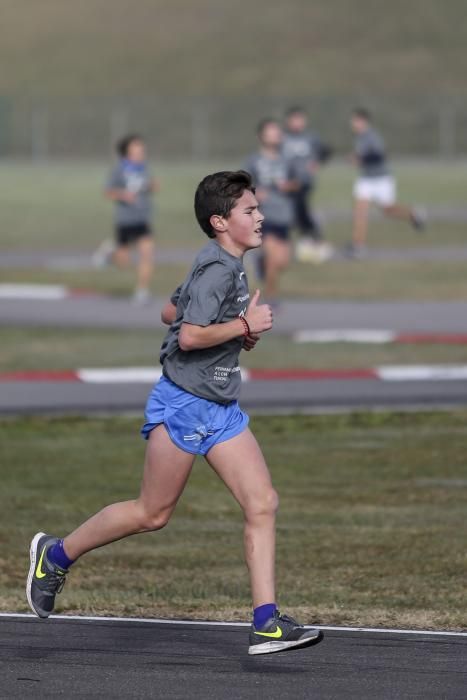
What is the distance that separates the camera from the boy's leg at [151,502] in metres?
6.62

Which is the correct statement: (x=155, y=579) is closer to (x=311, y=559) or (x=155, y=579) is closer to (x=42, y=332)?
(x=311, y=559)

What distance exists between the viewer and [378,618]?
7.32 meters

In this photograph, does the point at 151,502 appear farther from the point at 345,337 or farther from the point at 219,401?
the point at 345,337

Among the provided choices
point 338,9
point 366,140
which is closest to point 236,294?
point 366,140

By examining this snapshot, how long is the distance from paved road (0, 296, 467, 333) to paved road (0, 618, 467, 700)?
11697mm

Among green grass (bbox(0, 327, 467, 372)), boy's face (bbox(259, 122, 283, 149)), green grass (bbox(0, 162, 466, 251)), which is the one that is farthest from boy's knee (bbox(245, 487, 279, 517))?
green grass (bbox(0, 162, 466, 251))

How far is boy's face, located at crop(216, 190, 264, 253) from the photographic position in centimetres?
659

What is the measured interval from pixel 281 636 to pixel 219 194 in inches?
67.0

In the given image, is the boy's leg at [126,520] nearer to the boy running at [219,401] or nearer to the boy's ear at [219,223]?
the boy running at [219,401]

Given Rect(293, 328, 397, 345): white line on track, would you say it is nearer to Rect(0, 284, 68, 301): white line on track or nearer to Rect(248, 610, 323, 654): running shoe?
Rect(0, 284, 68, 301): white line on track

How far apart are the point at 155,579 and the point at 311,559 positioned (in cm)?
A: 88

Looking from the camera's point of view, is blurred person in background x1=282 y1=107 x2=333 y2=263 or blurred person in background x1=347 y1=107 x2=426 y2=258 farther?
blurred person in background x1=347 y1=107 x2=426 y2=258

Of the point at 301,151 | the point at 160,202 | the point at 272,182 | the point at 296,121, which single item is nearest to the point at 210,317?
the point at 272,182

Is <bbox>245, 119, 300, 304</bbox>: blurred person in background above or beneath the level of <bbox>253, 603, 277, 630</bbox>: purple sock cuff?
above
